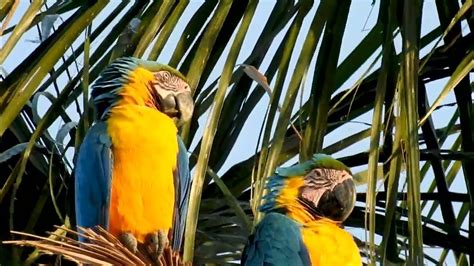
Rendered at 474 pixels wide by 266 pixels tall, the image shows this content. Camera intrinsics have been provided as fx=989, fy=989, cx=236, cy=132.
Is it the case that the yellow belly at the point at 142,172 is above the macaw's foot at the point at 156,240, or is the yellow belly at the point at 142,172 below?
above

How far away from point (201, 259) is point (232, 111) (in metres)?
0.32

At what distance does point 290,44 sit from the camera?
1831 millimetres

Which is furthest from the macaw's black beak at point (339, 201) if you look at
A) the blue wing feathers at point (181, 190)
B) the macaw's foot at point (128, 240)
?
the macaw's foot at point (128, 240)

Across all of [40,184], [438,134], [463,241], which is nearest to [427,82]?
[438,134]

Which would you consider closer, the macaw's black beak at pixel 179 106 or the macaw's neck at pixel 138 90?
the macaw's black beak at pixel 179 106

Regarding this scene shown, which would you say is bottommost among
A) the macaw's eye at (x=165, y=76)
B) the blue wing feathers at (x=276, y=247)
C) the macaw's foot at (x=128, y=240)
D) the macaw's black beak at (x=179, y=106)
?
the macaw's foot at (x=128, y=240)

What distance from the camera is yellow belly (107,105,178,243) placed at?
2.03 m

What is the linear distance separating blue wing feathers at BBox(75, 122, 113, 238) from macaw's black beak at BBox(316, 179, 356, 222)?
1.54 feet

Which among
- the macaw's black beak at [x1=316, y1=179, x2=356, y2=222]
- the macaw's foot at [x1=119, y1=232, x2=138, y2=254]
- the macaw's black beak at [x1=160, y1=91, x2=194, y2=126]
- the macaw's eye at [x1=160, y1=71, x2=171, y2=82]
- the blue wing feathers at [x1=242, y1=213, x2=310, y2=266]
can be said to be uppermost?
the macaw's eye at [x1=160, y1=71, x2=171, y2=82]

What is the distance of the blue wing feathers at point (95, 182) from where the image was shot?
6.82 ft

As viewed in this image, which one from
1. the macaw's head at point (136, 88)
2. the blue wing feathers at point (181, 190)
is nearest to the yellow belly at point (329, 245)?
the blue wing feathers at point (181, 190)

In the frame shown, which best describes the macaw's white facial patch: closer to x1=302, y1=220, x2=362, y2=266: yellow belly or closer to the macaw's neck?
x1=302, y1=220, x2=362, y2=266: yellow belly

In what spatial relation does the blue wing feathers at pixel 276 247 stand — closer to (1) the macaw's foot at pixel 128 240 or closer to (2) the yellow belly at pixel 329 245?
(2) the yellow belly at pixel 329 245

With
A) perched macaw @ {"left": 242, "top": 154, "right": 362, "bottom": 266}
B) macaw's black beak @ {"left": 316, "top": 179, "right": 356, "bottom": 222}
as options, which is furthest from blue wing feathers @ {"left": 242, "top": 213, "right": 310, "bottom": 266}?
macaw's black beak @ {"left": 316, "top": 179, "right": 356, "bottom": 222}
